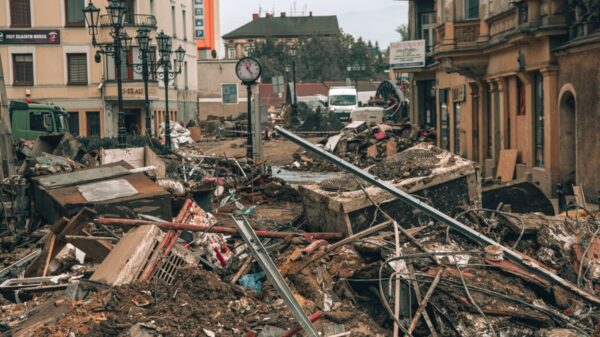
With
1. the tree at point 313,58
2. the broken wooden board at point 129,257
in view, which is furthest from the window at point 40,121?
the tree at point 313,58

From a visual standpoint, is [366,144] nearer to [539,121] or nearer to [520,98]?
[520,98]

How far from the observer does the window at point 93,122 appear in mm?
58906

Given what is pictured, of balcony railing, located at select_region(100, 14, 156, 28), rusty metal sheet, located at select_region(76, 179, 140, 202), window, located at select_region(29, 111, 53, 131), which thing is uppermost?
balcony railing, located at select_region(100, 14, 156, 28)

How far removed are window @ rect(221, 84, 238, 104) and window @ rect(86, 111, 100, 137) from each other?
68.1ft

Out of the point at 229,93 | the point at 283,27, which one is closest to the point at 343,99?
the point at 229,93

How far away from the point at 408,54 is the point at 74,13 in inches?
923

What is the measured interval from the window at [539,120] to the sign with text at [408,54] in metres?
19.3

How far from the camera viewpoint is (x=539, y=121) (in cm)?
2512

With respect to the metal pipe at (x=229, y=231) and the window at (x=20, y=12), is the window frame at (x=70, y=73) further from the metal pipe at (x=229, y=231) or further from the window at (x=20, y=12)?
the metal pipe at (x=229, y=231)

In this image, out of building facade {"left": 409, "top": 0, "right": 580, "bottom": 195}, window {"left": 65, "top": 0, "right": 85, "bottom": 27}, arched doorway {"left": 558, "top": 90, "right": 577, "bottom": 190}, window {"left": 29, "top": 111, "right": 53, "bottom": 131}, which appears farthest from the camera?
window {"left": 65, "top": 0, "right": 85, "bottom": 27}

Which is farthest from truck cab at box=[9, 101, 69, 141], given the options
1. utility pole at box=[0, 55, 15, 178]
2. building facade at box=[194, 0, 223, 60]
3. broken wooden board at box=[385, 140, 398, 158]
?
building facade at box=[194, 0, 223, 60]

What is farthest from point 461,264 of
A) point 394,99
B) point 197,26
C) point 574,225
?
point 197,26

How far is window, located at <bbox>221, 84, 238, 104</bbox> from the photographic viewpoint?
259 feet

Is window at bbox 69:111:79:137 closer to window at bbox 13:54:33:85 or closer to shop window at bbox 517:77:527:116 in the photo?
window at bbox 13:54:33:85
